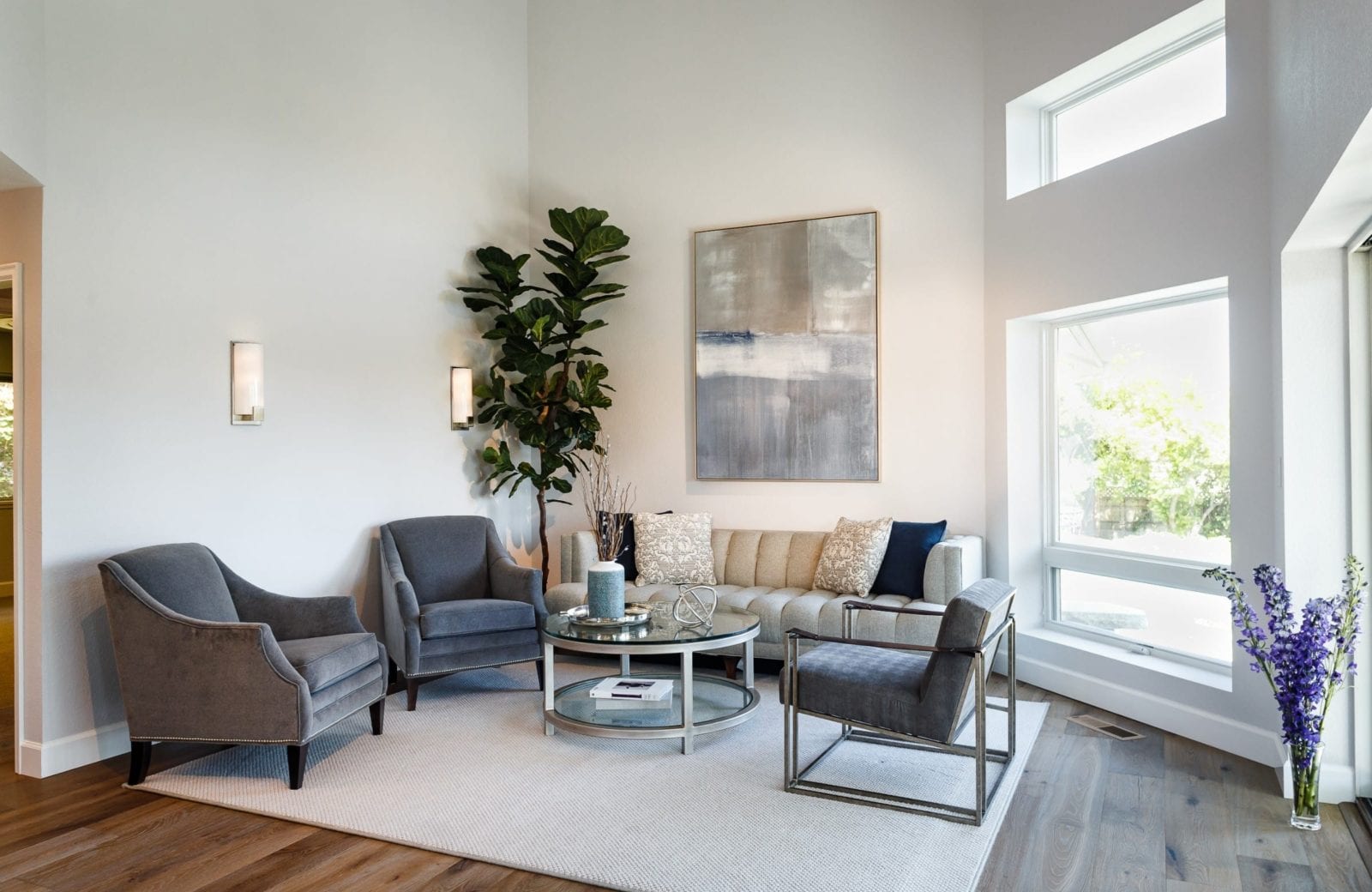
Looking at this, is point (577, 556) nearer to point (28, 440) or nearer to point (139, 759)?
point (139, 759)

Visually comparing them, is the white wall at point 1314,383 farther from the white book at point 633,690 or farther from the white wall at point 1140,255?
the white book at point 633,690

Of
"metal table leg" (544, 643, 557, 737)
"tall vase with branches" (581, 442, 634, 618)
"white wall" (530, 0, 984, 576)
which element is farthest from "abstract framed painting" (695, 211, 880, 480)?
"metal table leg" (544, 643, 557, 737)

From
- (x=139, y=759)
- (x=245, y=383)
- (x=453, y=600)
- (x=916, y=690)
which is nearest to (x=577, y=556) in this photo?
(x=453, y=600)

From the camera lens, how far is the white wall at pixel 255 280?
392 cm

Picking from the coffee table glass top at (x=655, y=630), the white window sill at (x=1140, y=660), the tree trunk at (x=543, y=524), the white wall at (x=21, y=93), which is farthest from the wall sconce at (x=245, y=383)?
the white window sill at (x=1140, y=660)

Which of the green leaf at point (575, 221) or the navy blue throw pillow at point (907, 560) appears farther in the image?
the green leaf at point (575, 221)

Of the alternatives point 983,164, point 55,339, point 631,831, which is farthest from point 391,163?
point 631,831

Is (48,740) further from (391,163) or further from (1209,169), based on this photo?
(1209,169)

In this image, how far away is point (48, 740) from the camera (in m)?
3.82

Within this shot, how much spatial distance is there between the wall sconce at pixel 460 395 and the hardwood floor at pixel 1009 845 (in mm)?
2893

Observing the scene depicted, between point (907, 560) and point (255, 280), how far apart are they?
390cm

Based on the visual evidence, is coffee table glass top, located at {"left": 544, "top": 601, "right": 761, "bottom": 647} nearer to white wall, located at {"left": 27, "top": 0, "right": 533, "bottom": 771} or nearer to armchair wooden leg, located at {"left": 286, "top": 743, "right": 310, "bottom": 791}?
armchair wooden leg, located at {"left": 286, "top": 743, "right": 310, "bottom": 791}

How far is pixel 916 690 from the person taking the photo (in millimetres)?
3311

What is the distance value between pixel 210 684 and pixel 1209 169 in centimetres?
482
